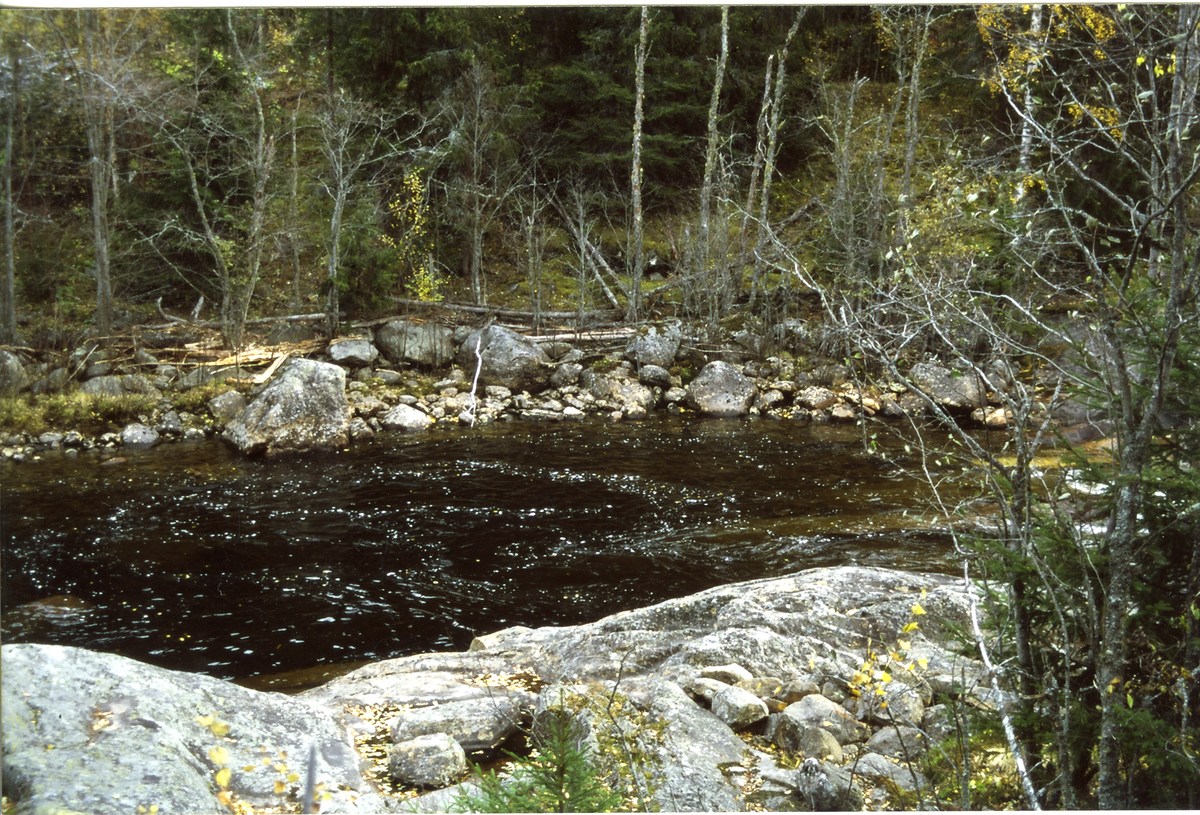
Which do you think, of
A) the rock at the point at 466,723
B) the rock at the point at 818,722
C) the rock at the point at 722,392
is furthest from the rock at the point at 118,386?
the rock at the point at 722,392

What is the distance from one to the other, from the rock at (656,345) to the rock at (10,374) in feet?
27.0

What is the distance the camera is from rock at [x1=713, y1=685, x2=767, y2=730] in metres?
3.08

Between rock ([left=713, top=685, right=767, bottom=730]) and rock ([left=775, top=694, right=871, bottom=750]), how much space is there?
4.4 inches

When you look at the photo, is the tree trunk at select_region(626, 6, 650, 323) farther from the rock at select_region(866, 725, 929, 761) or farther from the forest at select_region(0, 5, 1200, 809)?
the rock at select_region(866, 725, 929, 761)

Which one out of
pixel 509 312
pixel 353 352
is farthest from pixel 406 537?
pixel 353 352

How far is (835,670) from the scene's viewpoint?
11.6 ft

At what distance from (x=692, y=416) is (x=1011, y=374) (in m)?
8.69

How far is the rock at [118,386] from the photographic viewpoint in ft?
15.2

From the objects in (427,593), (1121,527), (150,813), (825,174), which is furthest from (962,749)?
(825,174)

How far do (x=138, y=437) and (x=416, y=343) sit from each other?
18.9 feet

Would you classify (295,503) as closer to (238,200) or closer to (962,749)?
(238,200)

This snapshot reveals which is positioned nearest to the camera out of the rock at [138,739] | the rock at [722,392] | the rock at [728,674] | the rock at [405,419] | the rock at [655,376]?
the rock at [138,739]

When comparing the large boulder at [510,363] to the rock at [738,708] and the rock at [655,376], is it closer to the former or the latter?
the rock at [655,376]

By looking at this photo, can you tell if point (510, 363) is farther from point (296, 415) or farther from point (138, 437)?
point (138, 437)
